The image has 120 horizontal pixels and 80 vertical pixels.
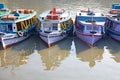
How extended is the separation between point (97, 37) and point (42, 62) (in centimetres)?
670

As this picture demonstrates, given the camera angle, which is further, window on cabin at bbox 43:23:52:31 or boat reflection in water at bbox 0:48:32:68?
window on cabin at bbox 43:23:52:31

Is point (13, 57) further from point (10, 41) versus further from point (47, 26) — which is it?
point (47, 26)

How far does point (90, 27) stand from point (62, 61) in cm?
573

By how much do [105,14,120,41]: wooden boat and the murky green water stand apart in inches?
26.4

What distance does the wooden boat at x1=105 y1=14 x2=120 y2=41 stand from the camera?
97.5 feet

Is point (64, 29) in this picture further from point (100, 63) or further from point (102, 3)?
point (102, 3)

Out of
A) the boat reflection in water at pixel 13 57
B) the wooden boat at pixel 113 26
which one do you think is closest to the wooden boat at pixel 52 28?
the boat reflection in water at pixel 13 57

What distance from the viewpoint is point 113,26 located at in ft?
101

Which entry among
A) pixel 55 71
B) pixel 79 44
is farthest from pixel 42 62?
pixel 79 44

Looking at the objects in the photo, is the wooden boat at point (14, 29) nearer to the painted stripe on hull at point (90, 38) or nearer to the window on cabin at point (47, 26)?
the window on cabin at point (47, 26)

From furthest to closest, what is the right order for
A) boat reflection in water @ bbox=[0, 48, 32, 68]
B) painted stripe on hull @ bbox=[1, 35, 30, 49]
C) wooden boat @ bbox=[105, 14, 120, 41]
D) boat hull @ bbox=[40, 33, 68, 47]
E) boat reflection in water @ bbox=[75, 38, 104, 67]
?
wooden boat @ bbox=[105, 14, 120, 41]
boat hull @ bbox=[40, 33, 68, 47]
painted stripe on hull @ bbox=[1, 35, 30, 49]
boat reflection in water @ bbox=[75, 38, 104, 67]
boat reflection in water @ bbox=[0, 48, 32, 68]

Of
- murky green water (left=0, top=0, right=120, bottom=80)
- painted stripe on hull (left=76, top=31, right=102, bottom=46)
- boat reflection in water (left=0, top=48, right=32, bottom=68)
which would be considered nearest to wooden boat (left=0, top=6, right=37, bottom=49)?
murky green water (left=0, top=0, right=120, bottom=80)

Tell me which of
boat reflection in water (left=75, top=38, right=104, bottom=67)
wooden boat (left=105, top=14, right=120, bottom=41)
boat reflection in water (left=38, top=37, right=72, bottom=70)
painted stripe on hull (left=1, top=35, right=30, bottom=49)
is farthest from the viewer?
wooden boat (left=105, top=14, right=120, bottom=41)

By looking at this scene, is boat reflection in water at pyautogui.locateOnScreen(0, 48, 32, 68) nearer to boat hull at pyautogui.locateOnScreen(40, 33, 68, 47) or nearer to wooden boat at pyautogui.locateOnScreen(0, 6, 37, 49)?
wooden boat at pyautogui.locateOnScreen(0, 6, 37, 49)
